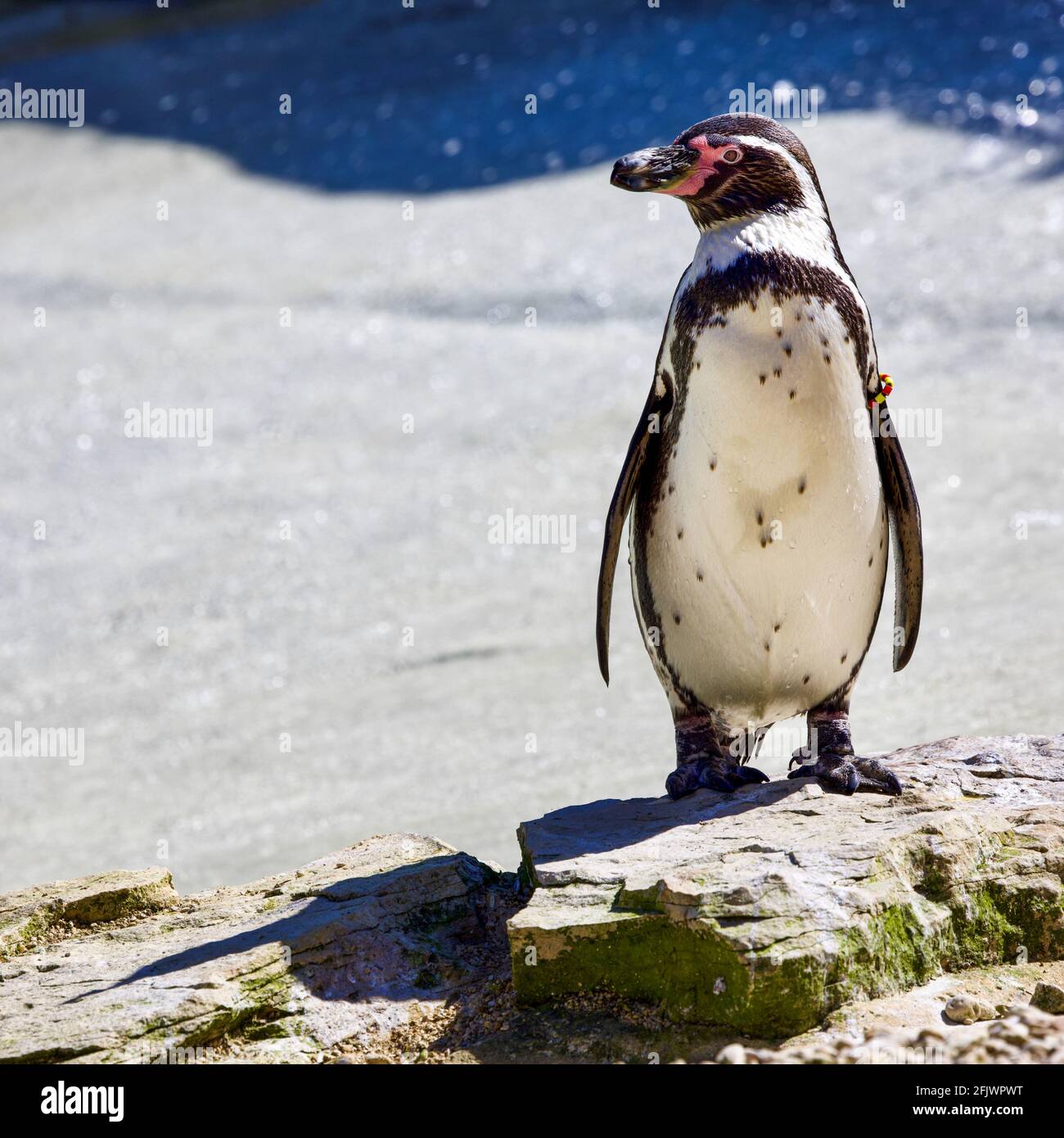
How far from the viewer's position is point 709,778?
141 inches

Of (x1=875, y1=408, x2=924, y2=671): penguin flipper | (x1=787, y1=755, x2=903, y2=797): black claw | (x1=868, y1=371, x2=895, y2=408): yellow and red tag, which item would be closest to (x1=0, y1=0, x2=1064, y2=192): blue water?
(x1=875, y1=408, x2=924, y2=671): penguin flipper

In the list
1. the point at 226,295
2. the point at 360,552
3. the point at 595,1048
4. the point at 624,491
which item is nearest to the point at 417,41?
the point at 226,295

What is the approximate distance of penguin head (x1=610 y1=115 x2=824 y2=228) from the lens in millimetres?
3301

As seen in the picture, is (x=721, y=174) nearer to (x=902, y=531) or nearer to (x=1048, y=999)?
(x=902, y=531)

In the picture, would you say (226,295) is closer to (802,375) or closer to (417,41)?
(417,41)

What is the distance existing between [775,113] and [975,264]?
8.49 feet

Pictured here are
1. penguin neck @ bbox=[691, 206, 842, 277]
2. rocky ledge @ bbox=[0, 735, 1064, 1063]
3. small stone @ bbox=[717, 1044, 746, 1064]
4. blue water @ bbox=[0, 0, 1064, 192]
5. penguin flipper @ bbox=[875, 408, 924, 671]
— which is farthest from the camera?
blue water @ bbox=[0, 0, 1064, 192]

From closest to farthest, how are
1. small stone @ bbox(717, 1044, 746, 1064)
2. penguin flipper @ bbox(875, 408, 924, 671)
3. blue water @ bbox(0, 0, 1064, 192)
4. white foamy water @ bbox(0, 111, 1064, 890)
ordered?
small stone @ bbox(717, 1044, 746, 1064) < penguin flipper @ bbox(875, 408, 924, 671) < white foamy water @ bbox(0, 111, 1064, 890) < blue water @ bbox(0, 0, 1064, 192)

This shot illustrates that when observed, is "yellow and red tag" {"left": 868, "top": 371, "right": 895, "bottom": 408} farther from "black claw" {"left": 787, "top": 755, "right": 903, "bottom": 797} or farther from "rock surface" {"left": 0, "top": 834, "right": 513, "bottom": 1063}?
"rock surface" {"left": 0, "top": 834, "right": 513, "bottom": 1063}

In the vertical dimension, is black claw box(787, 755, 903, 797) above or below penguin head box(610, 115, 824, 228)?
below

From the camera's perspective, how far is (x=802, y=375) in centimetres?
328

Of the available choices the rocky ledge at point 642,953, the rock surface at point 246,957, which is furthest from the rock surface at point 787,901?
the rock surface at point 246,957

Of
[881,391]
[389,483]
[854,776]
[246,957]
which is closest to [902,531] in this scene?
[881,391]

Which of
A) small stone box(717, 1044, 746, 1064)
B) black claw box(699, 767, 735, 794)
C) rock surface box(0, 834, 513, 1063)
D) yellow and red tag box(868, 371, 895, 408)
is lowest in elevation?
rock surface box(0, 834, 513, 1063)
